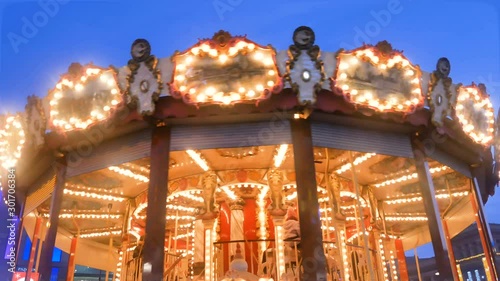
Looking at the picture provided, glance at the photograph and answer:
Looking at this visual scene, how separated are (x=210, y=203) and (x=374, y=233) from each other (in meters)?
5.49

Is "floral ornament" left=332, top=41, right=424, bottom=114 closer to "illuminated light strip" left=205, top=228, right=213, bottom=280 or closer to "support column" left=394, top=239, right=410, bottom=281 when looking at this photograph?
"illuminated light strip" left=205, top=228, right=213, bottom=280

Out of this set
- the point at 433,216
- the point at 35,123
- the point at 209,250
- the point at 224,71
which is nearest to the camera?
the point at 224,71

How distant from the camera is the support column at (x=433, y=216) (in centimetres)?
916

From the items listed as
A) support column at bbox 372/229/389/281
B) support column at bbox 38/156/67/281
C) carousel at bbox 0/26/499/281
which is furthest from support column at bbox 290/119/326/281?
support column at bbox 38/156/67/281

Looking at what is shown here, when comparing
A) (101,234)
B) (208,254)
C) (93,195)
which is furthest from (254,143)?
(101,234)

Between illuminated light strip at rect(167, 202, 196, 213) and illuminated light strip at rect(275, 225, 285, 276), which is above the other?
illuminated light strip at rect(167, 202, 196, 213)

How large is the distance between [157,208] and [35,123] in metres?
4.43

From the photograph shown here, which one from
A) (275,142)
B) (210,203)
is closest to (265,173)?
(210,203)

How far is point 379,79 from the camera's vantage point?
31.5 ft

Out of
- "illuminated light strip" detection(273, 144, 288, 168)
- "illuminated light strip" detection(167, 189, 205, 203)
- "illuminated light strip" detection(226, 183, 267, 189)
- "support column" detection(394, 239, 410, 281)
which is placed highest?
"illuminated light strip" detection(273, 144, 288, 168)

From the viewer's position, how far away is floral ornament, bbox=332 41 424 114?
9.27 meters

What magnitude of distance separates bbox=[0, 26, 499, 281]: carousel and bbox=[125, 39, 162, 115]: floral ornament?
0.10ft

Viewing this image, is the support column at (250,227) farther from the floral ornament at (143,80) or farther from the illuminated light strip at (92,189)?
the floral ornament at (143,80)

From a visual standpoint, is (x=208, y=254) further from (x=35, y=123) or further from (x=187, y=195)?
(x=35, y=123)
